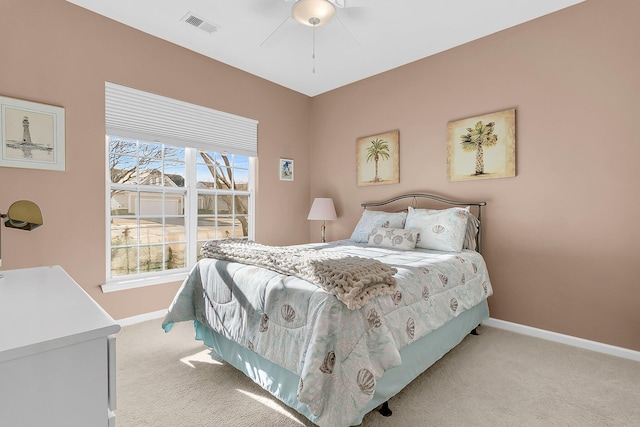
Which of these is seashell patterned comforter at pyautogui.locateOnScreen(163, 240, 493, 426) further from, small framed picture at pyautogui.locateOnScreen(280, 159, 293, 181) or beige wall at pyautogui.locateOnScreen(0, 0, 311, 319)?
small framed picture at pyautogui.locateOnScreen(280, 159, 293, 181)

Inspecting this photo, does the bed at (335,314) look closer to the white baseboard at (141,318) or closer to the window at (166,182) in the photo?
the white baseboard at (141,318)

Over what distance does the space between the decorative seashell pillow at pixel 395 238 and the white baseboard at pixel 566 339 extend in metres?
1.13

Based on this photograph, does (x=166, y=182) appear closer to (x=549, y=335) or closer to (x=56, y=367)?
(x=56, y=367)

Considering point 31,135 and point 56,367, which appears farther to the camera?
point 31,135

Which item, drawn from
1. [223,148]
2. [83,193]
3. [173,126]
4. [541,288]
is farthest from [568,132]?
[83,193]

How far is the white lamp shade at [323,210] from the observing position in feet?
13.6

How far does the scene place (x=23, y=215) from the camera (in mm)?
1271

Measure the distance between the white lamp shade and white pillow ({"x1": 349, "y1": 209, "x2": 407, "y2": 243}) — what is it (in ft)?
2.06

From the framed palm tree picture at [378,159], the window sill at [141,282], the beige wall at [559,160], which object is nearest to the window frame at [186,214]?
the window sill at [141,282]

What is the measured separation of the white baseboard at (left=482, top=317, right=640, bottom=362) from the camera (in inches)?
96.3

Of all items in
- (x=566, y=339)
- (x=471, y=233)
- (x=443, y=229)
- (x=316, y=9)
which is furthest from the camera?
(x=471, y=233)

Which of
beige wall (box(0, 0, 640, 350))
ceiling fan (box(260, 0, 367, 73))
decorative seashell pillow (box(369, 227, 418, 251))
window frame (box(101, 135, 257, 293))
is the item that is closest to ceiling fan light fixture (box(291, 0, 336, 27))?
ceiling fan (box(260, 0, 367, 73))

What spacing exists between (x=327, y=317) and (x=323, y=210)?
279cm

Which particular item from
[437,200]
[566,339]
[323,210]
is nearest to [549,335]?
[566,339]
